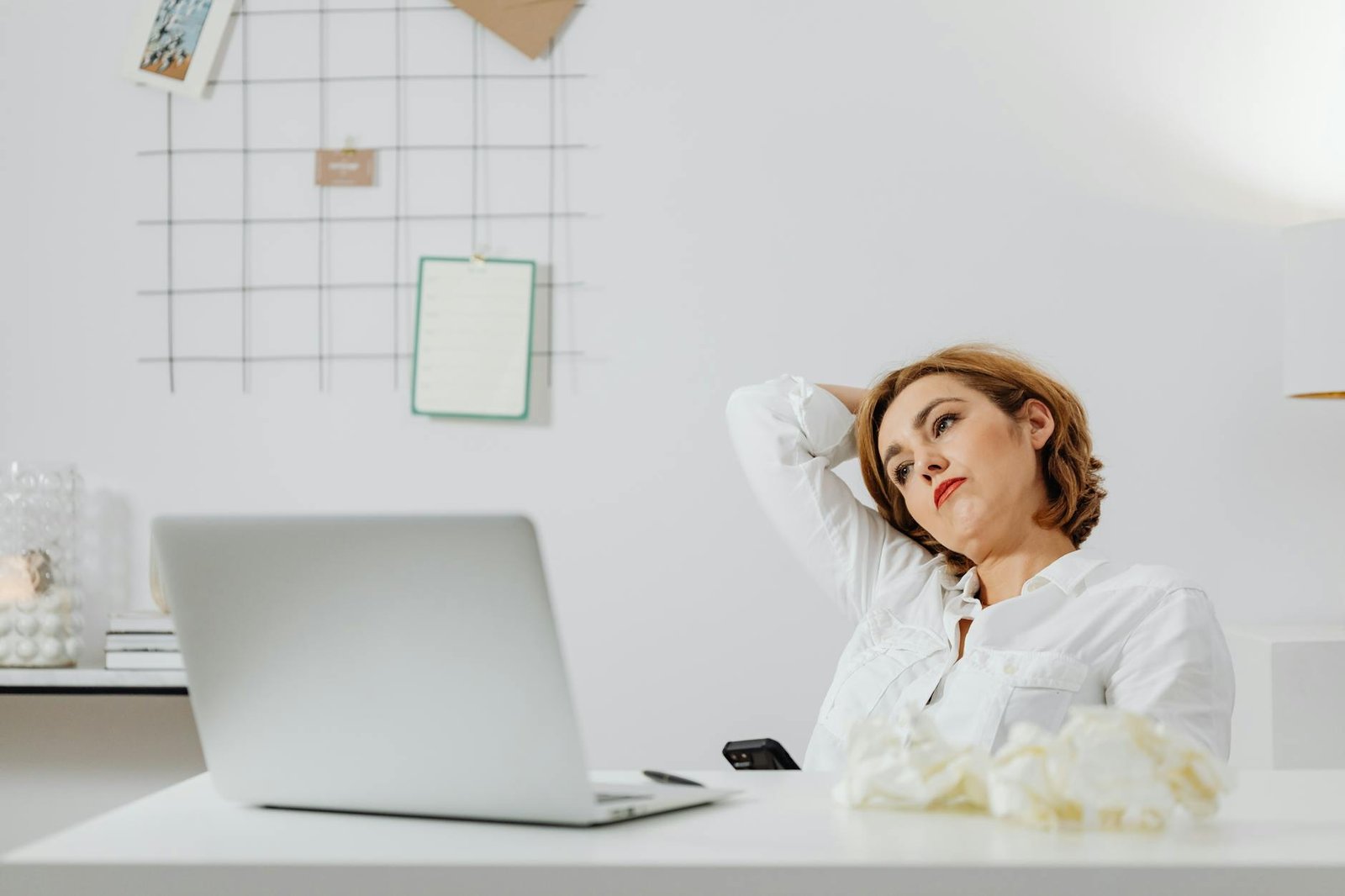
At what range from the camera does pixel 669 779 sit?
854mm

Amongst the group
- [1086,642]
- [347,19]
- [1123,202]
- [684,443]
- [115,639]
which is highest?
[347,19]

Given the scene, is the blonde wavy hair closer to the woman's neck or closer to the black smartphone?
the woman's neck

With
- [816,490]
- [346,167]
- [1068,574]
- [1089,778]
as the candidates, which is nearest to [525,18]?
[346,167]

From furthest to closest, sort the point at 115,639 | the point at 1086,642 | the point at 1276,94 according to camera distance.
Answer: the point at 1276,94 → the point at 115,639 → the point at 1086,642

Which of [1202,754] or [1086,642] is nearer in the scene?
[1202,754]

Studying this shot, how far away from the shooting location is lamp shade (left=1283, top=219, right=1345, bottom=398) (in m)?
1.96

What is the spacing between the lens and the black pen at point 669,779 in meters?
0.84

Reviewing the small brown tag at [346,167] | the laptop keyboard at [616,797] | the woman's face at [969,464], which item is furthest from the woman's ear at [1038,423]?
the small brown tag at [346,167]

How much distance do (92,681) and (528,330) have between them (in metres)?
0.97

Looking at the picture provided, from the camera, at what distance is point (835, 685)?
58.7 inches

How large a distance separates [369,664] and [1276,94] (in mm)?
2196

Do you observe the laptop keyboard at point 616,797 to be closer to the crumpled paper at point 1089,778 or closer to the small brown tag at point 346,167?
the crumpled paper at point 1089,778

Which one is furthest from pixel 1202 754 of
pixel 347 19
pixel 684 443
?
pixel 347 19

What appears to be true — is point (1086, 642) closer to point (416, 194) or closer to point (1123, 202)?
point (1123, 202)
